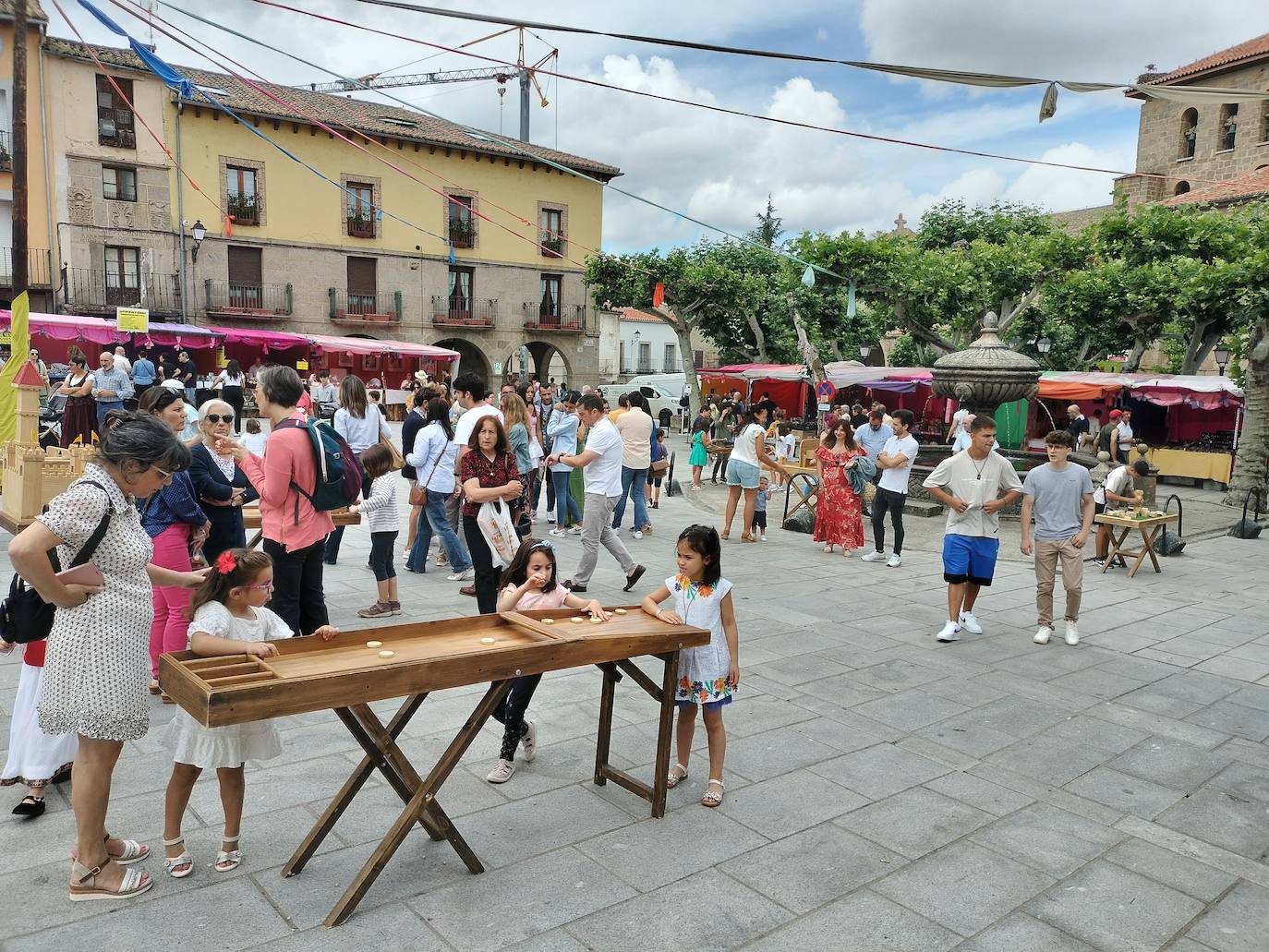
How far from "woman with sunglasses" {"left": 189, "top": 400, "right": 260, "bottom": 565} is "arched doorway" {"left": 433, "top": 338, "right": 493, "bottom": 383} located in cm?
2937

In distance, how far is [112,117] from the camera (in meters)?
27.5

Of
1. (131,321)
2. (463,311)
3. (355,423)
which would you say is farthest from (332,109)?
(355,423)

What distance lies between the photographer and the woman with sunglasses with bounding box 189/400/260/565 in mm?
5039

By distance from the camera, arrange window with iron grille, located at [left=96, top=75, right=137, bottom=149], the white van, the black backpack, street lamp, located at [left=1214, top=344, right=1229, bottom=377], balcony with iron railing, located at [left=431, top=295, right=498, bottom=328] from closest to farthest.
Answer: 1. the black backpack
2. street lamp, located at [left=1214, top=344, right=1229, bottom=377]
3. window with iron grille, located at [left=96, top=75, right=137, bottom=149]
4. balcony with iron railing, located at [left=431, top=295, right=498, bottom=328]
5. the white van

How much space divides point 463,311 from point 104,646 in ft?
106

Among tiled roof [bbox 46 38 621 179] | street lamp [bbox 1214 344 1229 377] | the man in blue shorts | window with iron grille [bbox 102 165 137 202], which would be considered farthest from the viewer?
window with iron grille [bbox 102 165 137 202]

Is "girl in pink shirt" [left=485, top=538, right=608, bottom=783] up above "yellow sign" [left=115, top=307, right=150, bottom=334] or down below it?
below

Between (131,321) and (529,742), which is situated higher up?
(131,321)

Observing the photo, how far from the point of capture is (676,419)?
34406 millimetres

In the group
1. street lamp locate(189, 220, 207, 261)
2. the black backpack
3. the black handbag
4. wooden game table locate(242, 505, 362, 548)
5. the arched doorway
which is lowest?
wooden game table locate(242, 505, 362, 548)

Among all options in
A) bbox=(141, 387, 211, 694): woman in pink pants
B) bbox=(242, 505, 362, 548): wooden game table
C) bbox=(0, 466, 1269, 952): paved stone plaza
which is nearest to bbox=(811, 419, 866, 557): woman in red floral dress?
bbox=(0, 466, 1269, 952): paved stone plaza

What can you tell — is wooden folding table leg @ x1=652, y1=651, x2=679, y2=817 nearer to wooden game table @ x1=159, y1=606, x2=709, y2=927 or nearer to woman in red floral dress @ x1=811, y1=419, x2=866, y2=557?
wooden game table @ x1=159, y1=606, x2=709, y2=927

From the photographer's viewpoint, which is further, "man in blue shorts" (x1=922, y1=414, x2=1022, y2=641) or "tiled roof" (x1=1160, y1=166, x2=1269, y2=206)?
"tiled roof" (x1=1160, y1=166, x2=1269, y2=206)

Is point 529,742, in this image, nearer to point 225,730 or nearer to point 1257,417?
point 225,730
